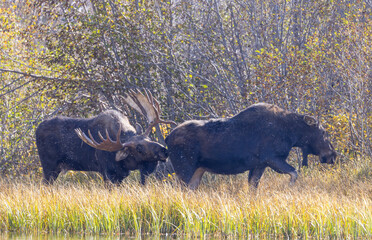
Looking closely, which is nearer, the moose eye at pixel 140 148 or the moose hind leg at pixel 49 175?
the moose eye at pixel 140 148

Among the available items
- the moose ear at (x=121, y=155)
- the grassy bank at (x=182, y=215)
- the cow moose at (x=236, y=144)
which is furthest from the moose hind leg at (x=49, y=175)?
the cow moose at (x=236, y=144)

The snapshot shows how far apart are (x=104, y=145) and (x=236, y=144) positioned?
2.19 meters

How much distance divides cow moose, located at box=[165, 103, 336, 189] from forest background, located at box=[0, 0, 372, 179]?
5.66 ft

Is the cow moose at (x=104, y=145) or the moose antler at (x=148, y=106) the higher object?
the moose antler at (x=148, y=106)

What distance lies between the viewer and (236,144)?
956 cm

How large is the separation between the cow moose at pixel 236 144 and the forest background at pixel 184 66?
173 centimetres

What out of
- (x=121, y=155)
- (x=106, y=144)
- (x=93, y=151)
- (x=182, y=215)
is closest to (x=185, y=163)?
(x=121, y=155)

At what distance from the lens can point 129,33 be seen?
482 inches

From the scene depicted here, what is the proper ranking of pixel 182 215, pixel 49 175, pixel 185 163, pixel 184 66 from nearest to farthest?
pixel 182 215, pixel 185 163, pixel 49 175, pixel 184 66

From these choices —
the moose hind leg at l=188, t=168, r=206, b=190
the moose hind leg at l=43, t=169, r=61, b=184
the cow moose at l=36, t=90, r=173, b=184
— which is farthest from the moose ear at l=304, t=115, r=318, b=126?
the moose hind leg at l=43, t=169, r=61, b=184

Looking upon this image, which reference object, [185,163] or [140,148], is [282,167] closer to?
[185,163]

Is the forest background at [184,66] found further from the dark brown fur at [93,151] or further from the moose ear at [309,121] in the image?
the dark brown fur at [93,151]

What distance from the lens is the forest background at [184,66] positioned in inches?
455

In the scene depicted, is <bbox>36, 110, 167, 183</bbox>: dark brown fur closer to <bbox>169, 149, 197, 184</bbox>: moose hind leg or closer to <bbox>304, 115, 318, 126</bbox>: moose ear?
<bbox>169, 149, 197, 184</bbox>: moose hind leg
